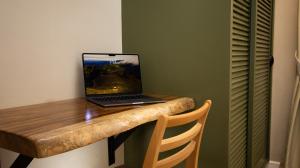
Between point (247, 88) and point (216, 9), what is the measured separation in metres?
0.63

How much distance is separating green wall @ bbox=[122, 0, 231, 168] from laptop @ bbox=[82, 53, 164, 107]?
0.11 meters

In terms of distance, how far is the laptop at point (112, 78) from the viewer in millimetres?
1324

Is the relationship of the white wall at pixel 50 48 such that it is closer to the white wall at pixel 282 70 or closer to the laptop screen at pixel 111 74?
the laptop screen at pixel 111 74

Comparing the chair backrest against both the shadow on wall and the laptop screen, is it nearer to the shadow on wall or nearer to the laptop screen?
the laptop screen

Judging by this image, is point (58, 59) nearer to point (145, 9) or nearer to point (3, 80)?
point (3, 80)

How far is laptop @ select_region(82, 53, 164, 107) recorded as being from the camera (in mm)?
1324

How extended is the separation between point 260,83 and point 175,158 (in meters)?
1.21

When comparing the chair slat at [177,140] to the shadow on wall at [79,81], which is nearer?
the chair slat at [177,140]

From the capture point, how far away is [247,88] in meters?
1.68

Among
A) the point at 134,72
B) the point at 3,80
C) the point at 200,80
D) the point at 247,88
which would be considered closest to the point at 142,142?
the point at 134,72

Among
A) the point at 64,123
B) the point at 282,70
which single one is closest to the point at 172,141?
the point at 64,123

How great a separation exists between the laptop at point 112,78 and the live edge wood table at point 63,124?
0.10 meters

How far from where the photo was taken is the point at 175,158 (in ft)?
3.16

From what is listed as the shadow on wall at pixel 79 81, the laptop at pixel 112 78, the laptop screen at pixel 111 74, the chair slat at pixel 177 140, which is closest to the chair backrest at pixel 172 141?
A: the chair slat at pixel 177 140
